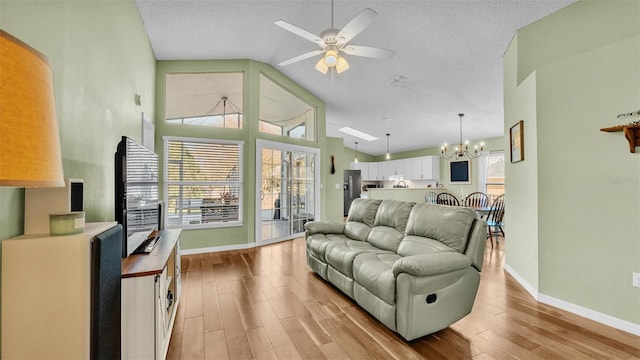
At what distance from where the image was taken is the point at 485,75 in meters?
4.13

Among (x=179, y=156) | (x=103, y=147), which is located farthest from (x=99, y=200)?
(x=179, y=156)

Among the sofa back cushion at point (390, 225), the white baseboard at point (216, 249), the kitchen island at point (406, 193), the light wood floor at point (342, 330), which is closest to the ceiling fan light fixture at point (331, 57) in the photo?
the sofa back cushion at point (390, 225)

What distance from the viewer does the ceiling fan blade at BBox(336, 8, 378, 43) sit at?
2.14 meters

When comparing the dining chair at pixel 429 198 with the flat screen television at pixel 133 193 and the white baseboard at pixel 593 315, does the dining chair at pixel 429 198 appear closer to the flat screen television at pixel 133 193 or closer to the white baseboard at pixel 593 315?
the white baseboard at pixel 593 315

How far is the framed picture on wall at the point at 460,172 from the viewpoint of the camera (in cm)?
772

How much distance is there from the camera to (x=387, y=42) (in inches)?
144

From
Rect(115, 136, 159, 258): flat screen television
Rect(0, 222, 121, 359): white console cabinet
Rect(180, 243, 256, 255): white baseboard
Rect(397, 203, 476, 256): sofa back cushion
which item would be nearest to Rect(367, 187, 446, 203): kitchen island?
Rect(180, 243, 256, 255): white baseboard

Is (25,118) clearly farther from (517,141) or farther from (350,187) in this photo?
(350,187)

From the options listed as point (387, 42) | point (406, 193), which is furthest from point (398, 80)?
point (406, 193)

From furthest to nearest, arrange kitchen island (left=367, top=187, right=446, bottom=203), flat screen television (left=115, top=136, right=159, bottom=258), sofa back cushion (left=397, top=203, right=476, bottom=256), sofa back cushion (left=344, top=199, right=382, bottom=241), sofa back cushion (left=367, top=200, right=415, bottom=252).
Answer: kitchen island (left=367, top=187, right=446, bottom=203) < sofa back cushion (left=344, top=199, right=382, bottom=241) < sofa back cushion (left=367, top=200, right=415, bottom=252) < sofa back cushion (left=397, top=203, right=476, bottom=256) < flat screen television (left=115, top=136, right=159, bottom=258)

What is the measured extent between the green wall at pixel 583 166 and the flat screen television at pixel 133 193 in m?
3.51

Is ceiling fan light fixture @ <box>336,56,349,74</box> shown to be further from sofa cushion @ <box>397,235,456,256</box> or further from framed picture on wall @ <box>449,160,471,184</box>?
framed picture on wall @ <box>449,160,471,184</box>

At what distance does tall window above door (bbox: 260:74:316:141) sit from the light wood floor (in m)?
3.05

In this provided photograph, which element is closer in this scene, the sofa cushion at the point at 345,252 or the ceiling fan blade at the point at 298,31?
the ceiling fan blade at the point at 298,31
